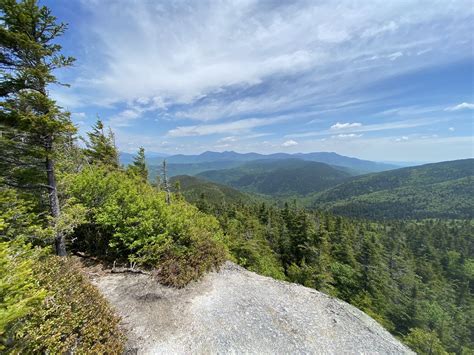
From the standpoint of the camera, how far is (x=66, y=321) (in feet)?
16.5

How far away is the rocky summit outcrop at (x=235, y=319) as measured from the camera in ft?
Result: 22.1

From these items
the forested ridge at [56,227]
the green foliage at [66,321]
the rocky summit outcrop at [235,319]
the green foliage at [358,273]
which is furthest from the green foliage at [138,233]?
the green foliage at [358,273]

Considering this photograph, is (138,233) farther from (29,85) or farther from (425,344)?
(425,344)

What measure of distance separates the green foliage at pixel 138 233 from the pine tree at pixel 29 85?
2309mm

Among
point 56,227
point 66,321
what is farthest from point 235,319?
point 56,227

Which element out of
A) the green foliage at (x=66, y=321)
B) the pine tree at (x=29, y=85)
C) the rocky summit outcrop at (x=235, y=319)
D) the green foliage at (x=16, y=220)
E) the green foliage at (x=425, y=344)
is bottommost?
the green foliage at (x=425, y=344)

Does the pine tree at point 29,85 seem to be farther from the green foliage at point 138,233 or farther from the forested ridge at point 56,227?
the green foliage at point 138,233

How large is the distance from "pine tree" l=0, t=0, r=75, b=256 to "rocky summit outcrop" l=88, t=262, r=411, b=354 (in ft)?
19.8

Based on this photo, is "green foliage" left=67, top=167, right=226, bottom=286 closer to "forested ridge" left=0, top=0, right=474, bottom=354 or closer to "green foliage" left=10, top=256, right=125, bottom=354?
"forested ridge" left=0, top=0, right=474, bottom=354

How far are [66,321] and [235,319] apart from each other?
16.7 feet

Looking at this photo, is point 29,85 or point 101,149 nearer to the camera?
point 29,85

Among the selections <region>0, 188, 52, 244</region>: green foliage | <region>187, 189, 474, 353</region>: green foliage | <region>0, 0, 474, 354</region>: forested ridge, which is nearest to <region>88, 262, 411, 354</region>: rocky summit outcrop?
<region>0, 0, 474, 354</region>: forested ridge

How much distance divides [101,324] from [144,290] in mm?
2990

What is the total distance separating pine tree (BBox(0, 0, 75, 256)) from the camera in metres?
7.44
